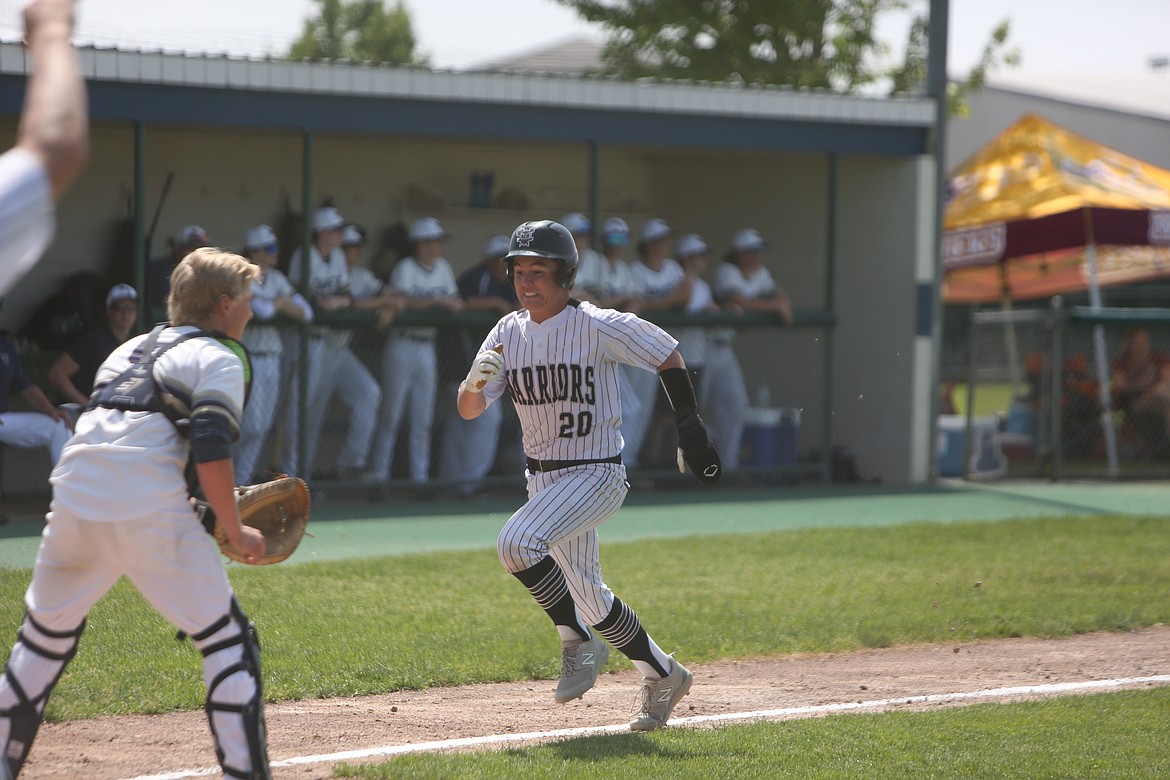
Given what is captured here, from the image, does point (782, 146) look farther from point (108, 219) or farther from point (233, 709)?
point (233, 709)

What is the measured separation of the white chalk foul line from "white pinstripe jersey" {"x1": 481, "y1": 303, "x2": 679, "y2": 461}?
1.03m

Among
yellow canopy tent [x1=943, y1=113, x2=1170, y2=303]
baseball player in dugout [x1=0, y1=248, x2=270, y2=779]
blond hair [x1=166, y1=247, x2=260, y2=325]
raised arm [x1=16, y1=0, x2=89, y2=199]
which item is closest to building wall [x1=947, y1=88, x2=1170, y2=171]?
yellow canopy tent [x1=943, y1=113, x2=1170, y2=303]

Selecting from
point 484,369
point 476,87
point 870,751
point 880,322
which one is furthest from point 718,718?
point 880,322

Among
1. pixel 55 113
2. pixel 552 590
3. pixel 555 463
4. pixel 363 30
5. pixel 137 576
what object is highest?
pixel 363 30

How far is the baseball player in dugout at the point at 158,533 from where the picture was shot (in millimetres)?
3574

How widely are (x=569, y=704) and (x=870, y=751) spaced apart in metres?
1.39

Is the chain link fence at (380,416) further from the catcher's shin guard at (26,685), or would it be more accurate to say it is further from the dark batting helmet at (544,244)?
the catcher's shin guard at (26,685)

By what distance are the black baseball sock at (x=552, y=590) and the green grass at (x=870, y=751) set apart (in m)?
0.49

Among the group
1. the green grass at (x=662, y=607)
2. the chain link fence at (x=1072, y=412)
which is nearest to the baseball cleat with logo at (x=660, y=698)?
the green grass at (x=662, y=607)

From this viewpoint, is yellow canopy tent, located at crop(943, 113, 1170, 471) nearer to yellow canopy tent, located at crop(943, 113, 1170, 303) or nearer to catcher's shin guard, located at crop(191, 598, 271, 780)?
yellow canopy tent, located at crop(943, 113, 1170, 303)

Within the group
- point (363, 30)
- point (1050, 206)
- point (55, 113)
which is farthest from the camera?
point (363, 30)

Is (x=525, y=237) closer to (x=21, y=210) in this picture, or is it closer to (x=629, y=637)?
(x=629, y=637)

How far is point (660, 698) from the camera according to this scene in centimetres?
505

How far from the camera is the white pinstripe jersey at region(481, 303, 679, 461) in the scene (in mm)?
5102
